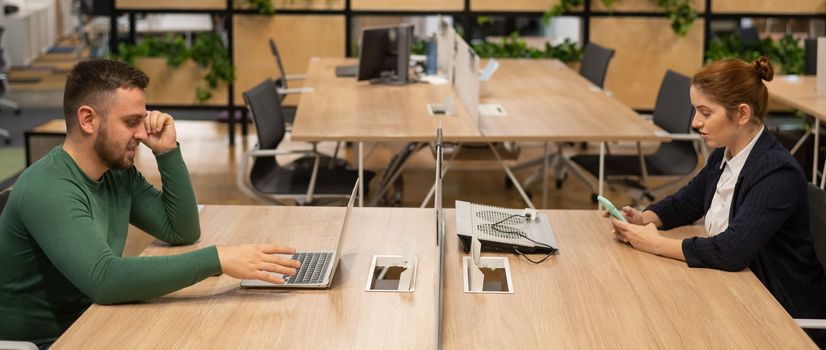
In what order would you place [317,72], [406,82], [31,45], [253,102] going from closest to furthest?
[253,102] < [406,82] < [317,72] < [31,45]

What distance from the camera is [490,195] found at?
668 cm

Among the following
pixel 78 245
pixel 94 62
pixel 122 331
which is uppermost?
pixel 94 62

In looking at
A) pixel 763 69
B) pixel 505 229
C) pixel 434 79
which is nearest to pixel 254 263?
pixel 505 229

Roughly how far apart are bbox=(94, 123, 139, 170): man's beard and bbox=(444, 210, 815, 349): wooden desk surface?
87 centimetres

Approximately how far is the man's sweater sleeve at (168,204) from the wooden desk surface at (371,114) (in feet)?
5.62

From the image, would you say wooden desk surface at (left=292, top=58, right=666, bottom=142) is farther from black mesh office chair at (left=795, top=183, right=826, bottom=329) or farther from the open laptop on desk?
black mesh office chair at (left=795, top=183, right=826, bottom=329)

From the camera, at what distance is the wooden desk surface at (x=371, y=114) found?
15.6ft

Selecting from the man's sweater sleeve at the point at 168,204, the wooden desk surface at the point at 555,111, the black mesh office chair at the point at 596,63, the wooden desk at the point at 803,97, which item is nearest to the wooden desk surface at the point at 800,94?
the wooden desk at the point at 803,97

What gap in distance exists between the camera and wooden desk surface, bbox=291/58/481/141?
4.75 metres

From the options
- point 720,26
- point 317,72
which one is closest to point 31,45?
point 317,72

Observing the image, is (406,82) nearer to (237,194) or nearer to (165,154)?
(237,194)

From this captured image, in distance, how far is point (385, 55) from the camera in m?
6.57

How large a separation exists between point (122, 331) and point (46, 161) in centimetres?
49

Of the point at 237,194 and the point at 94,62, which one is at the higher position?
the point at 94,62
